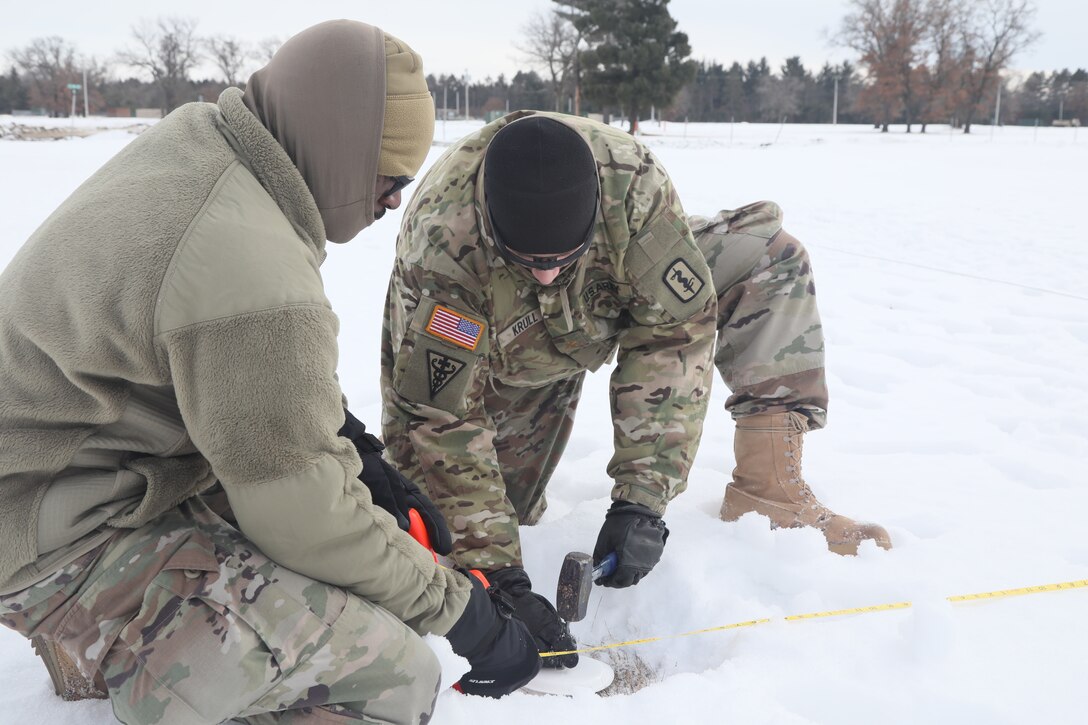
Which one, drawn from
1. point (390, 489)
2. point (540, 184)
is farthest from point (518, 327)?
point (390, 489)

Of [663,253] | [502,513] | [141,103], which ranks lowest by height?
[502,513]

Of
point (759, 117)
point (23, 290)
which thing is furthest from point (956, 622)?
point (759, 117)

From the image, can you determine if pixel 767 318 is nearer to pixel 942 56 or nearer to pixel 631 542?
pixel 631 542

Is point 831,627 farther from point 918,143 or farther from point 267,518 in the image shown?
point 918,143

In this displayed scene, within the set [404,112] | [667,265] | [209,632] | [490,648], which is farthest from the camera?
[667,265]

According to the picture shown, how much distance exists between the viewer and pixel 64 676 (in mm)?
1702

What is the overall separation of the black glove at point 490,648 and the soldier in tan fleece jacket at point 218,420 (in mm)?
156

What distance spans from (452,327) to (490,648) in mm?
855

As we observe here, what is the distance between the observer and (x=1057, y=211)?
10.0 m

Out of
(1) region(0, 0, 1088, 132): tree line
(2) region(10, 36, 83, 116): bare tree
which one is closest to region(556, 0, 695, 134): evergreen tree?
(1) region(0, 0, 1088, 132): tree line

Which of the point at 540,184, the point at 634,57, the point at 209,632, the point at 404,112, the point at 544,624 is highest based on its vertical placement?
the point at 634,57

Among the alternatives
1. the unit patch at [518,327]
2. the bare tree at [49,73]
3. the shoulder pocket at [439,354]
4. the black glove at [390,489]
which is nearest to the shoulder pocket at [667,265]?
the unit patch at [518,327]

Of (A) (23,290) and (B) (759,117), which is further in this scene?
(B) (759,117)

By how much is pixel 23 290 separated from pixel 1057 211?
36.8 ft
